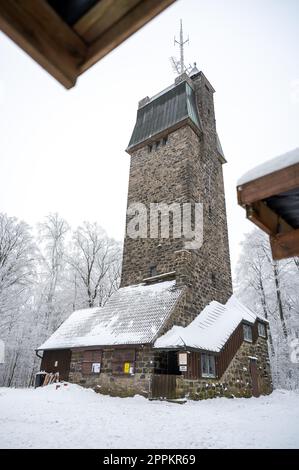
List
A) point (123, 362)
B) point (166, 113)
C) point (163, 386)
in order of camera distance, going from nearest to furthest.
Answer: point (163, 386) < point (123, 362) < point (166, 113)

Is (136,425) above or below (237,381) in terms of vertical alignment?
below

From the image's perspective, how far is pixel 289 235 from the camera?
3.78m

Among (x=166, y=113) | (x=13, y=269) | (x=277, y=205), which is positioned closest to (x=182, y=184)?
(x=166, y=113)

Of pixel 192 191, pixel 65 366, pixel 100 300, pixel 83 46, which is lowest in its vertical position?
pixel 65 366

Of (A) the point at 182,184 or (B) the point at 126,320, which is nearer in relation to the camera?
(B) the point at 126,320

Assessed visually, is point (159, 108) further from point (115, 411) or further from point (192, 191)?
point (115, 411)

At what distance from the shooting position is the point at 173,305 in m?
13.4

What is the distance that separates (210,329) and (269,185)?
11.9 m

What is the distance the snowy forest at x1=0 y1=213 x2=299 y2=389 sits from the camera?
20.6 metres

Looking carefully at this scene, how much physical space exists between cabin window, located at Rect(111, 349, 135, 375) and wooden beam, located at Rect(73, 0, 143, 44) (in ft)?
40.1

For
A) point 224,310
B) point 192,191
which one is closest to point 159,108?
point 192,191

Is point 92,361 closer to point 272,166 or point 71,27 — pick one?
point 272,166

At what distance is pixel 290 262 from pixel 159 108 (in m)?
14.6

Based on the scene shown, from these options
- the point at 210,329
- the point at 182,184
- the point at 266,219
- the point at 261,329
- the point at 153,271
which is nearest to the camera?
the point at 266,219
